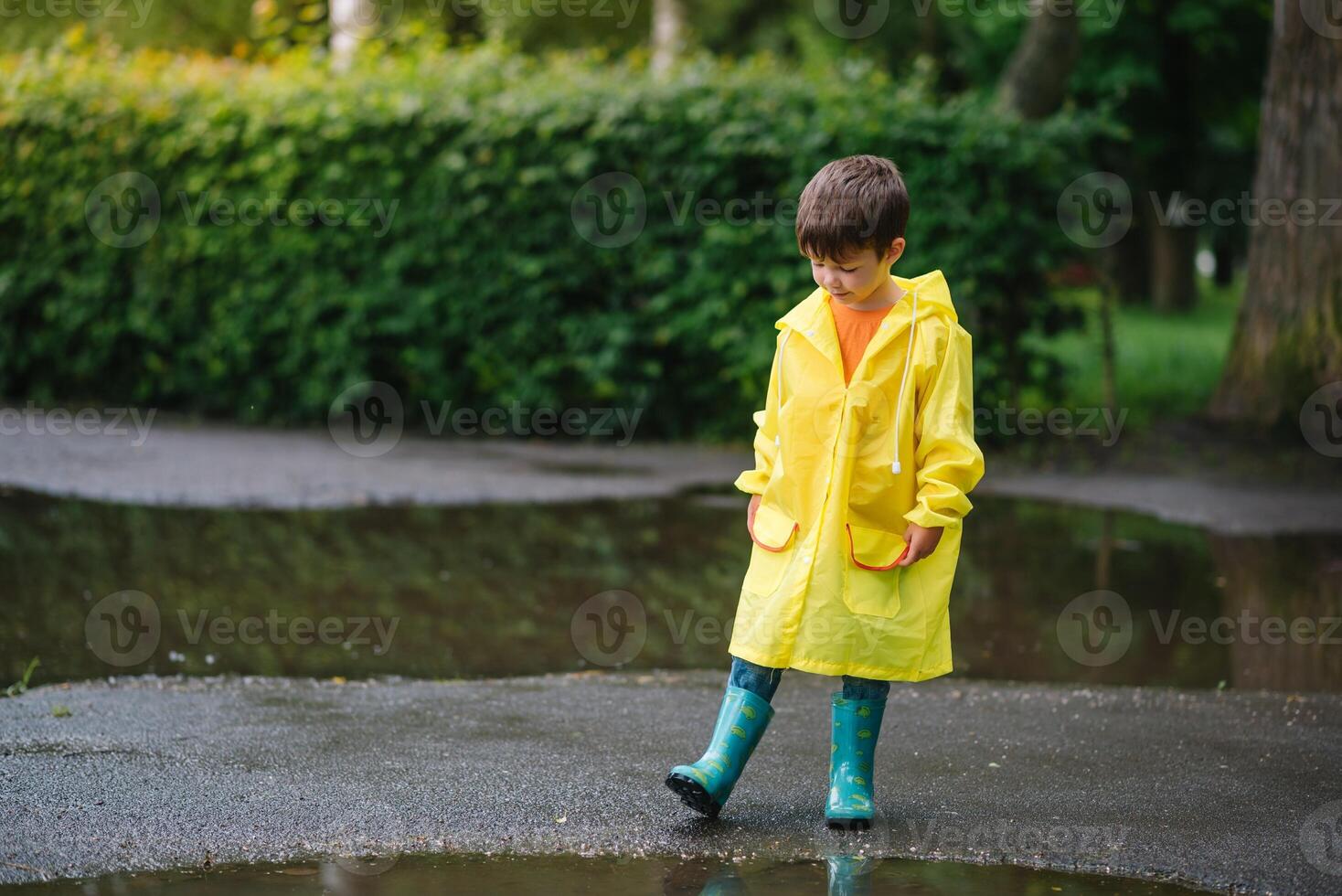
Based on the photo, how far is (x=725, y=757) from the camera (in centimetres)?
369

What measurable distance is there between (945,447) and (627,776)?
1.30m

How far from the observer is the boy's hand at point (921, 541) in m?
3.60

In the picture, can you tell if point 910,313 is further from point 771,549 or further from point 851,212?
point 771,549

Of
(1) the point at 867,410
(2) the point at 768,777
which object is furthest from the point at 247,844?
(1) the point at 867,410

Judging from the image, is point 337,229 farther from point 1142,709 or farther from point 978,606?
point 1142,709

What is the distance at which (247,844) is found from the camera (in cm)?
354

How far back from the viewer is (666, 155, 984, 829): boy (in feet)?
11.8

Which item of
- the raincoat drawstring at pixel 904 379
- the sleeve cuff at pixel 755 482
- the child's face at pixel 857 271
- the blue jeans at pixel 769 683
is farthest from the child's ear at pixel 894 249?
the blue jeans at pixel 769 683

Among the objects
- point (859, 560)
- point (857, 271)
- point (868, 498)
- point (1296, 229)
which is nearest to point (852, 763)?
point (859, 560)

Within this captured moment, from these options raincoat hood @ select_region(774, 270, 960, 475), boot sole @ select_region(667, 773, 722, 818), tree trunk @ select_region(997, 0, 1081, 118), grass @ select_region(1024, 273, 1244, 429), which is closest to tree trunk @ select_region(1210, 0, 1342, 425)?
grass @ select_region(1024, 273, 1244, 429)

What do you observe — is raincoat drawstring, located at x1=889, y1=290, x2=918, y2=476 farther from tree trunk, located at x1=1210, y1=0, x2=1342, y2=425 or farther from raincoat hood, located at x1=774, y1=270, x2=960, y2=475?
tree trunk, located at x1=1210, y1=0, x2=1342, y2=425

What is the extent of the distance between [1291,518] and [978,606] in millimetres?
3012

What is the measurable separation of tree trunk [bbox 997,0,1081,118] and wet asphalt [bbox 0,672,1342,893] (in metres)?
8.82

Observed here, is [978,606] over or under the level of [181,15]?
under
